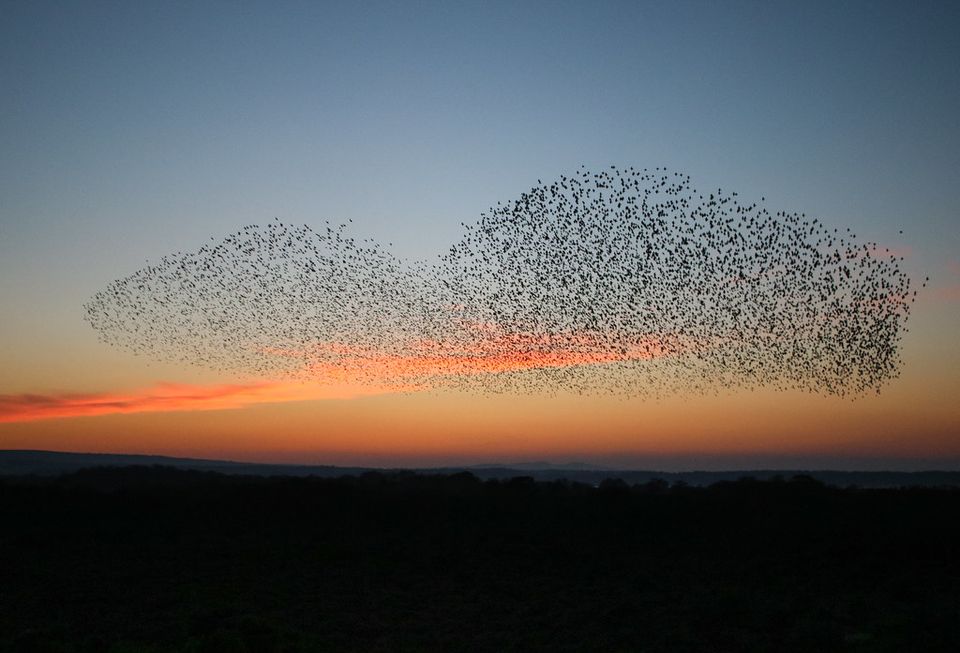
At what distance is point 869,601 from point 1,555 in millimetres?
26576

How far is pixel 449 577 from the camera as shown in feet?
88.6

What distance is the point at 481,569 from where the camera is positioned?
90.7 ft

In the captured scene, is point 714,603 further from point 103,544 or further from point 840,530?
point 103,544

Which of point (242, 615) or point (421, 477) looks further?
point (421, 477)

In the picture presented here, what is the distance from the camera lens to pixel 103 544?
104 feet

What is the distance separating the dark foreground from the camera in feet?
62.5

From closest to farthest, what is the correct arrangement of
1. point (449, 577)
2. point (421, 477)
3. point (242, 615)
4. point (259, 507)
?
point (242, 615) → point (449, 577) → point (259, 507) → point (421, 477)

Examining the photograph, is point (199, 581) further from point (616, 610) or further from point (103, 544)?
point (616, 610)

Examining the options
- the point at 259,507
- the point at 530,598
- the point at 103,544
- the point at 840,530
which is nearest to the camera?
the point at 530,598

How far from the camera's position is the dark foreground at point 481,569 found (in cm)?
1906

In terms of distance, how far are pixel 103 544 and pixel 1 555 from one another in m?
4.08

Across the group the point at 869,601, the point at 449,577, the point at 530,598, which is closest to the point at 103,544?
the point at 449,577

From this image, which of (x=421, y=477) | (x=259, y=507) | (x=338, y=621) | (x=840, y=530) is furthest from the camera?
(x=421, y=477)

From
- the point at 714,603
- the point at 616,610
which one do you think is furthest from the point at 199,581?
the point at 714,603
